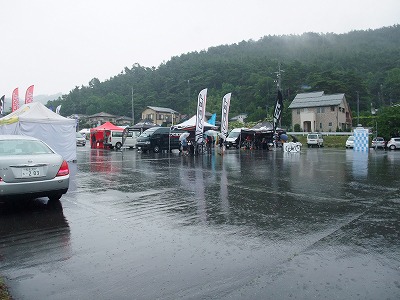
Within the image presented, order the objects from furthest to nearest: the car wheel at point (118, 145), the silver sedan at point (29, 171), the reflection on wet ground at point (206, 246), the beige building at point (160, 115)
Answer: the beige building at point (160, 115), the car wheel at point (118, 145), the silver sedan at point (29, 171), the reflection on wet ground at point (206, 246)

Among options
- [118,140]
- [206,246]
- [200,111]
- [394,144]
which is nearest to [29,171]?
[206,246]

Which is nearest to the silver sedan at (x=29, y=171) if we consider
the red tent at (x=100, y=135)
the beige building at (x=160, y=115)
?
the red tent at (x=100, y=135)

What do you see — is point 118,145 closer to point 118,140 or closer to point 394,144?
point 118,140

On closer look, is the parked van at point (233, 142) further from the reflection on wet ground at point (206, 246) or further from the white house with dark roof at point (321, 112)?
the white house with dark roof at point (321, 112)

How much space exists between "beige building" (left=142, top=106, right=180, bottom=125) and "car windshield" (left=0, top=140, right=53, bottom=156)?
2913 inches

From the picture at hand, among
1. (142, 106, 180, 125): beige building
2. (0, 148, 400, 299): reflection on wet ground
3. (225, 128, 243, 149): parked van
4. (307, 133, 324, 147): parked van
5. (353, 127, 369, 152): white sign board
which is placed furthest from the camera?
(142, 106, 180, 125): beige building

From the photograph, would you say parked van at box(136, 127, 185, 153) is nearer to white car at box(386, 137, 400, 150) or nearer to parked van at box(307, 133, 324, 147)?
parked van at box(307, 133, 324, 147)

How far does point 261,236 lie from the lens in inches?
198

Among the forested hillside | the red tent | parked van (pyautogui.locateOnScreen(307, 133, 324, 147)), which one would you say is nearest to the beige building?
the forested hillside

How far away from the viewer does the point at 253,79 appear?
266ft

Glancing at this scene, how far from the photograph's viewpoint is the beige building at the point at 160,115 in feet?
268

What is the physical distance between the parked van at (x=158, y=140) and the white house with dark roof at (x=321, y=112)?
3948 centimetres

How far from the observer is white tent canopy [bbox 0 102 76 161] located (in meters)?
16.2

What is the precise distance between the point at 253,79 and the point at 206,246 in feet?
260
